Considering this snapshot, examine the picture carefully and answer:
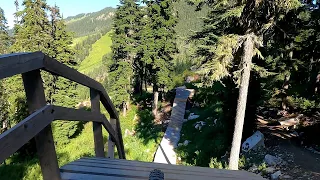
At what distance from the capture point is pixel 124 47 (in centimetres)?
2623

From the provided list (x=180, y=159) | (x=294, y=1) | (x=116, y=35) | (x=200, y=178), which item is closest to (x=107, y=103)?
(x=200, y=178)

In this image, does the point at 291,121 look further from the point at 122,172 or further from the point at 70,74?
the point at 70,74

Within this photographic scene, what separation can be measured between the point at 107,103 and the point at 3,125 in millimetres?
25043

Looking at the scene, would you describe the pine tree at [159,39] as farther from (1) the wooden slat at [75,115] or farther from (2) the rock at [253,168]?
(1) the wooden slat at [75,115]

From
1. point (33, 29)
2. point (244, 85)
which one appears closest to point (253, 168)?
point (244, 85)

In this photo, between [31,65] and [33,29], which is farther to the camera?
[33,29]

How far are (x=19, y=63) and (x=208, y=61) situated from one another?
7.95 meters

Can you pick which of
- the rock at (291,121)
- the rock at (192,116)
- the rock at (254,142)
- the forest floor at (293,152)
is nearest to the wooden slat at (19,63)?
the forest floor at (293,152)

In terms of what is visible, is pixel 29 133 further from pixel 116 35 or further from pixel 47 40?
pixel 116 35

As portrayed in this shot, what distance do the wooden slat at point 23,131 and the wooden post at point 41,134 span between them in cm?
7

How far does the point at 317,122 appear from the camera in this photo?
11844 millimetres

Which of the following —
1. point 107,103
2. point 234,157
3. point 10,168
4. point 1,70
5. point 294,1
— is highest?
point 294,1

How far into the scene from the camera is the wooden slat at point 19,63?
56.2 inches

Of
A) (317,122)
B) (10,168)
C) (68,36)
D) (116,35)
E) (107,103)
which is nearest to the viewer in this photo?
(107,103)
